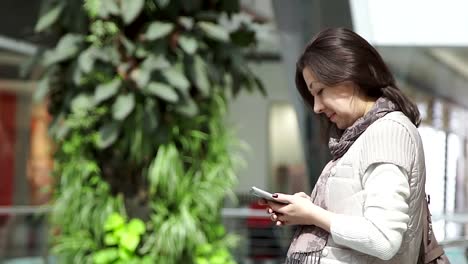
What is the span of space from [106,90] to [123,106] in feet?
0.54

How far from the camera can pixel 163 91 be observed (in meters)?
4.60

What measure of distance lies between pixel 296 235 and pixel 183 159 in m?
3.37

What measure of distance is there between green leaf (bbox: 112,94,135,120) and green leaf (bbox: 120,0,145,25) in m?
0.42

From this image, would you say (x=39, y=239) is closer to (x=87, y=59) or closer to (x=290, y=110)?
(x=87, y=59)

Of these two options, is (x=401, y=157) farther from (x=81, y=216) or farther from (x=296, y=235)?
(x=81, y=216)

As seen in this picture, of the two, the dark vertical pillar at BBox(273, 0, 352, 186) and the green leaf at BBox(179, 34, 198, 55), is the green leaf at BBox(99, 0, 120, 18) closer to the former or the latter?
the green leaf at BBox(179, 34, 198, 55)

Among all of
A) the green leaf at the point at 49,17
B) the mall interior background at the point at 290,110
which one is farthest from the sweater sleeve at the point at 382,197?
the green leaf at the point at 49,17

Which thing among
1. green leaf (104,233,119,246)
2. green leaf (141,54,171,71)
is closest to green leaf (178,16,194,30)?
green leaf (141,54,171,71)

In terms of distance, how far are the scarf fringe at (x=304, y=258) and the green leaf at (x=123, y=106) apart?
2.98m

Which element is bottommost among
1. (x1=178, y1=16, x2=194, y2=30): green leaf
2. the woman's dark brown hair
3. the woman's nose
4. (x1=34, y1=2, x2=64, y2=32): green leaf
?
the woman's nose

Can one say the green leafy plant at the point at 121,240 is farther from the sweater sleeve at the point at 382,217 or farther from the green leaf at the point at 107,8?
the sweater sleeve at the point at 382,217

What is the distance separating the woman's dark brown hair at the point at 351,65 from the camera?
155 centimetres

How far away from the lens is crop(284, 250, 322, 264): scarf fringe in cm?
155

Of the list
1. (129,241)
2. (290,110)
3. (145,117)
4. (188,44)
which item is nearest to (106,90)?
(145,117)
